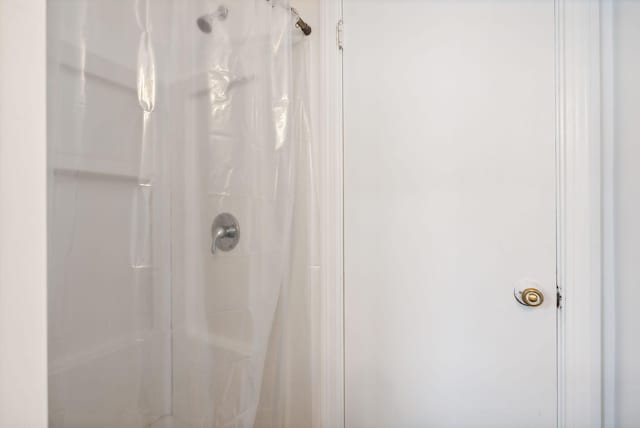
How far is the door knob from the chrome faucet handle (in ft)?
2.62

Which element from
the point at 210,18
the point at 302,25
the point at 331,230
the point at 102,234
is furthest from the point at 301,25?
the point at 102,234

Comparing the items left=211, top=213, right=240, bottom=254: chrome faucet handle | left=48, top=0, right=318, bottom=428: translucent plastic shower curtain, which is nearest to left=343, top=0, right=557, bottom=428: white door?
left=48, top=0, right=318, bottom=428: translucent plastic shower curtain

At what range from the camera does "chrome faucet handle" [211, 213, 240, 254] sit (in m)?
0.75

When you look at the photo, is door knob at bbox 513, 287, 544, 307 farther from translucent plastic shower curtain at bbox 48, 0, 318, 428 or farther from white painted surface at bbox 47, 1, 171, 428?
white painted surface at bbox 47, 1, 171, 428

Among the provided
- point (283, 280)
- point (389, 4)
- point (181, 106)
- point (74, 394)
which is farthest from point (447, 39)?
point (74, 394)

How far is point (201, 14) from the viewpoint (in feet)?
2.31

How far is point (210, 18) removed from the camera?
718 mm

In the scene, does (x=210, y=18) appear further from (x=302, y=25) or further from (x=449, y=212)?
(x=449, y=212)

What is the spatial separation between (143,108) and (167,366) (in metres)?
0.66
